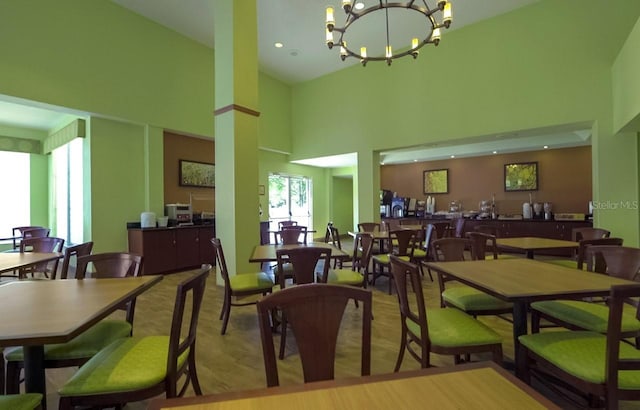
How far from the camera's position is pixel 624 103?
416 cm

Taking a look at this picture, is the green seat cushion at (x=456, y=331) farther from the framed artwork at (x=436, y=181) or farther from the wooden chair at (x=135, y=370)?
the framed artwork at (x=436, y=181)

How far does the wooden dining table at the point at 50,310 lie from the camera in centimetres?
119

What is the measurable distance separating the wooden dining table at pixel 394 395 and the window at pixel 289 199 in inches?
324

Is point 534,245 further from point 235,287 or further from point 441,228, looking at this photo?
point 235,287

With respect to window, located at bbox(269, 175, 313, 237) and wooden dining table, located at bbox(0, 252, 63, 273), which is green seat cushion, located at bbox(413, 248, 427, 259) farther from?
window, located at bbox(269, 175, 313, 237)

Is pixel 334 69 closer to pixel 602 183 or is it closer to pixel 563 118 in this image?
pixel 563 118

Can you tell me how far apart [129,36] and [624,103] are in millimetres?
7785

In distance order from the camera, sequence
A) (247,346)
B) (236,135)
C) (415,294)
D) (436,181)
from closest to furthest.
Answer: (415,294) < (247,346) < (236,135) < (436,181)

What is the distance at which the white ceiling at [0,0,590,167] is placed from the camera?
5.42 m

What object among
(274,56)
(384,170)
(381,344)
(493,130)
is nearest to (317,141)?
(274,56)

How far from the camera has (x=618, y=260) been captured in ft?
7.72

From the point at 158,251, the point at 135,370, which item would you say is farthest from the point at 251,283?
the point at 158,251

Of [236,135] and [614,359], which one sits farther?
[236,135]

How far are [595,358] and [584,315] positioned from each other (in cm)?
69
